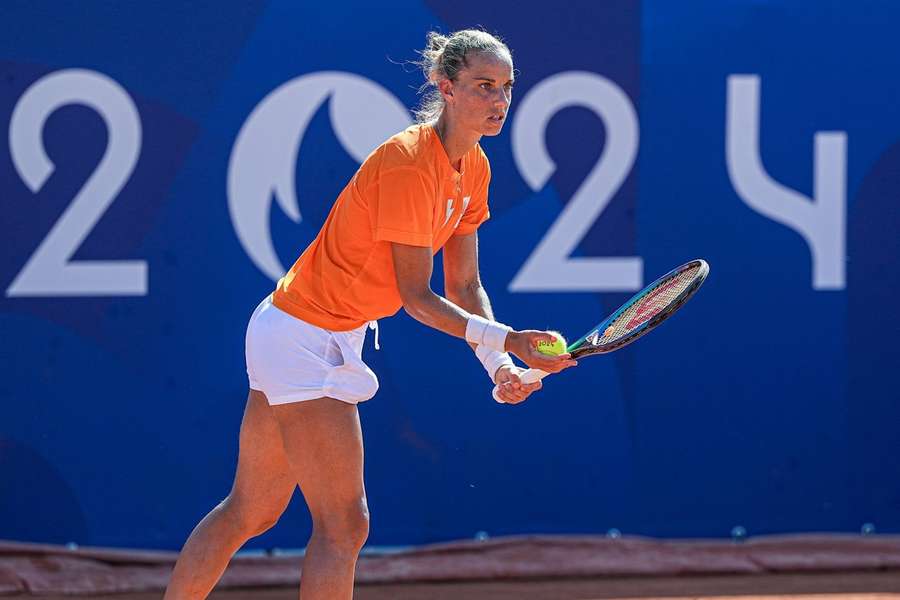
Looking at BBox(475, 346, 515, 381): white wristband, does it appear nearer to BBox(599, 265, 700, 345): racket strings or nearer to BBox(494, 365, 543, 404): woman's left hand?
BBox(494, 365, 543, 404): woman's left hand

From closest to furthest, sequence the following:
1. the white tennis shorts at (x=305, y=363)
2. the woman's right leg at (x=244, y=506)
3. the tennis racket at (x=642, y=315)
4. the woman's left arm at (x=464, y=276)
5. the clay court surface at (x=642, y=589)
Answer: the tennis racket at (x=642, y=315), the white tennis shorts at (x=305, y=363), the woman's right leg at (x=244, y=506), the woman's left arm at (x=464, y=276), the clay court surface at (x=642, y=589)

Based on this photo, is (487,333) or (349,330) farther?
(349,330)

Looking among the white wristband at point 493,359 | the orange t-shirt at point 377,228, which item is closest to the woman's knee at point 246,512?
the orange t-shirt at point 377,228

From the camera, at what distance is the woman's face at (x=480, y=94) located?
295 cm

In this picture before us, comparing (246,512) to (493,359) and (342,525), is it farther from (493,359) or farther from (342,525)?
(493,359)

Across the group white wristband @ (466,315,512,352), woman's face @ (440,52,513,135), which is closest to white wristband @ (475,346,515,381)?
white wristband @ (466,315,512,352)

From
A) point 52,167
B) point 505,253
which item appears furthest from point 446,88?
point 52,167

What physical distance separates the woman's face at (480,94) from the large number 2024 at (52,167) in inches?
62.3

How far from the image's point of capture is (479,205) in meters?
3.20

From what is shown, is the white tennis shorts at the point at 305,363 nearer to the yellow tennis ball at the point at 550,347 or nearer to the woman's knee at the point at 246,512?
the woman's knee at the point at 246,512

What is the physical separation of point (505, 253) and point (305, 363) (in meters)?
1.50

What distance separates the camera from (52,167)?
4.19m

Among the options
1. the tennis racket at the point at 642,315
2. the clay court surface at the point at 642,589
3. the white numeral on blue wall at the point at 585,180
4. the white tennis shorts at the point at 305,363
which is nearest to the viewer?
the tennis racket at the point at 642,315

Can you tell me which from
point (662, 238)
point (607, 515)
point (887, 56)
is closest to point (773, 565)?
point (607, 515)
